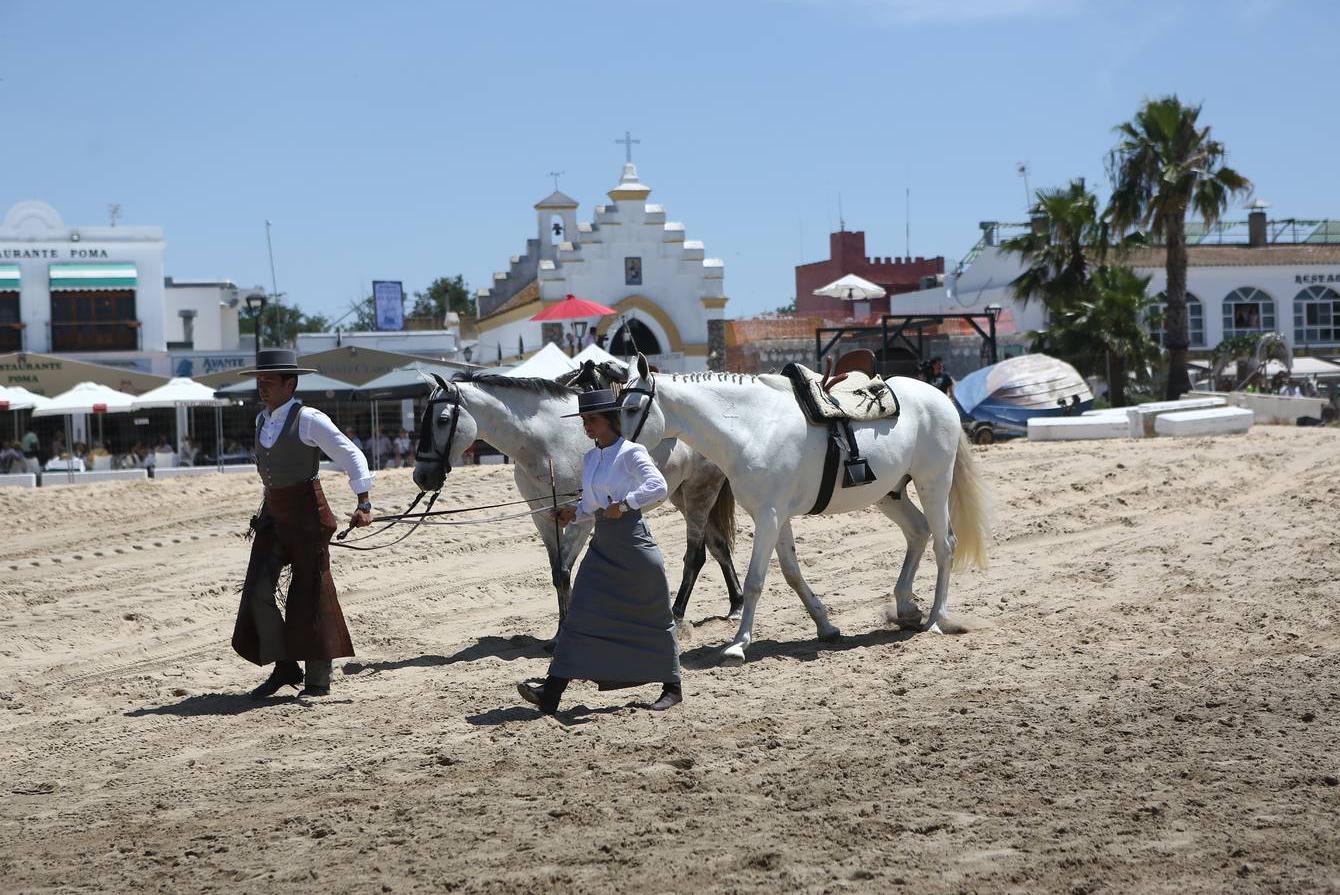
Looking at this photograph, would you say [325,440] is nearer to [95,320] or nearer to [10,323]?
[95,320]

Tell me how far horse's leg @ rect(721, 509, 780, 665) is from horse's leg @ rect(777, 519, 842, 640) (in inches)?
10.7

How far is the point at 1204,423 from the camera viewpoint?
2334cm

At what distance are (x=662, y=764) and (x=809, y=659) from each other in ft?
8.75

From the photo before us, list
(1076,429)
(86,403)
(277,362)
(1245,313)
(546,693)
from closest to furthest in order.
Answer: (546,693)
(277,362)
(1076,429)
(86,403)
(1245,313)

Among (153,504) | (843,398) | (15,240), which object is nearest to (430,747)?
(843,398)

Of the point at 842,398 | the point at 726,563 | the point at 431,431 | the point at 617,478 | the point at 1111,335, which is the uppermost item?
the point at 1111,335

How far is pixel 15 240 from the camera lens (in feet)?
142

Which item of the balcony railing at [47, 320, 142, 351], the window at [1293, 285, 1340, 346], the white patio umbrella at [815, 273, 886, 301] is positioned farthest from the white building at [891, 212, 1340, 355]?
the balcony railing at [47, 320, 142, 351]

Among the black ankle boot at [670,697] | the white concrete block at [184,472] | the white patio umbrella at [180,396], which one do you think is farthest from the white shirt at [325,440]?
the white patio umbrella at [180,396]

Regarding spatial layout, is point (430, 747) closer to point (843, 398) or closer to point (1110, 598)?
point (843, 398)

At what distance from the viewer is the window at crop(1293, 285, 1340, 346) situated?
48625mm

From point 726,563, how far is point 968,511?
1833 millimetres

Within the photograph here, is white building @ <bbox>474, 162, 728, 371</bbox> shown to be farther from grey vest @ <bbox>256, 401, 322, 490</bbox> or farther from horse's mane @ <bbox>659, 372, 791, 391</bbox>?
grey vest @ <bbox>256, 401, 322, 490</bbox>

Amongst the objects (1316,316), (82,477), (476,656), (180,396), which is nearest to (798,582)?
(476,656)
